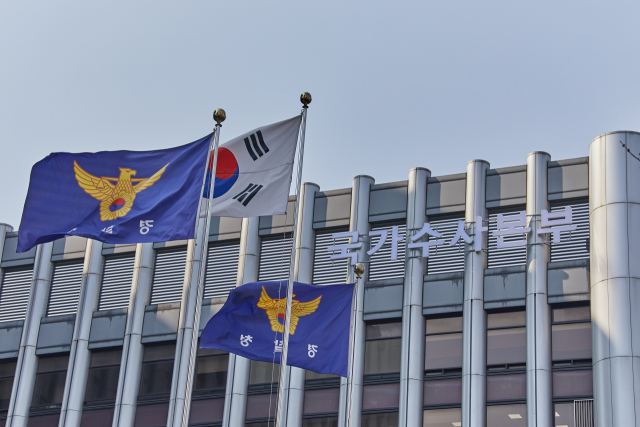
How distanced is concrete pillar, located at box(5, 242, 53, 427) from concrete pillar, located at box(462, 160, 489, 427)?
63.0ft

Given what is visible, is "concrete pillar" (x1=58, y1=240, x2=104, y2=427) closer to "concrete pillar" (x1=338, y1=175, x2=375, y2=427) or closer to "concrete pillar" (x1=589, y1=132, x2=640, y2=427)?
"concrete pillar" (x1=338, y1=175, x2=375, y2=427)

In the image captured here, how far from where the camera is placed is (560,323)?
35219 millimetres

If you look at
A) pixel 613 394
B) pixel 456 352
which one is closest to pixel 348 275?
pixel 456 352

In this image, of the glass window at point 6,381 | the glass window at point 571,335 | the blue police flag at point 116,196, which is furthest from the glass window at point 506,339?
the glass window at point 6,381

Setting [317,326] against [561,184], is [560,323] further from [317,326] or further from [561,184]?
[317,326]

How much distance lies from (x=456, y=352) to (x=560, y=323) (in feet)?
13.1

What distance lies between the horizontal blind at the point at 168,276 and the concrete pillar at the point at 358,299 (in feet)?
25.7

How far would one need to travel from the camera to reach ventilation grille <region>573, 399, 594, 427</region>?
109 feet

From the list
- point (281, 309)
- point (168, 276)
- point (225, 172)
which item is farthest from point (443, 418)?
point (225, 172)

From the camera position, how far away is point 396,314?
37438 mm

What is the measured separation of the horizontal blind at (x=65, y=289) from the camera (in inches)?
1711

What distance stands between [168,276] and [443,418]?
14.0 meters

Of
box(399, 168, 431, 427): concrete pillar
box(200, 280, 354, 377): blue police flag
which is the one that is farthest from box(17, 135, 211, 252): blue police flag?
box(399, 168, 431, 427): concrete pillar

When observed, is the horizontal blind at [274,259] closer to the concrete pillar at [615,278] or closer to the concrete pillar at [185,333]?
the concrete pillar at [185,333]
